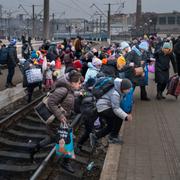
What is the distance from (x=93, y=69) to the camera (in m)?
10.1

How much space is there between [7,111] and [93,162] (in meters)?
5.47

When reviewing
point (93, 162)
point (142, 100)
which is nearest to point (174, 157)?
point (93, 162)

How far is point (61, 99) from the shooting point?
21.2 feet

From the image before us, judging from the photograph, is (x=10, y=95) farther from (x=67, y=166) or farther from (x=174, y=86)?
(x=67, y=166)

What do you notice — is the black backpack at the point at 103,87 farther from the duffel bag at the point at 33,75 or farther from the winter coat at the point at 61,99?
the duffel bag at the point at 33,75

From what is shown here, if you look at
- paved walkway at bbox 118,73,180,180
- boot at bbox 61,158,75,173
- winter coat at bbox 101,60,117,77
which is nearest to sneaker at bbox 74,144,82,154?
paved walkway at bbox 118,73,180,180

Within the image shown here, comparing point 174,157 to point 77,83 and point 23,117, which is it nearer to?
point 77,83

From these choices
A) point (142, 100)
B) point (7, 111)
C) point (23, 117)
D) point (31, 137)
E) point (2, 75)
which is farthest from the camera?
point (2, 75)

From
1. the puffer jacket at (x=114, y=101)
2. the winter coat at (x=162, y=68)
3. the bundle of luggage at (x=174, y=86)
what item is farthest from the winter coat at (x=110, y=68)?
the bundle of luggage at (x=174, y=86)

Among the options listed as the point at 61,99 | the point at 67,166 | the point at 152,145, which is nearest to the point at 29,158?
the point at 67,166

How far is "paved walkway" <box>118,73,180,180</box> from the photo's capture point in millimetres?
6535

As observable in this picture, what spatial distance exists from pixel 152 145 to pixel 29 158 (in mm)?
2212

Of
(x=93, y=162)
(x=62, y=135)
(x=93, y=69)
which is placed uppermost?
(x=93, y=69)

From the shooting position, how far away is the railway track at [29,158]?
22.7ft
